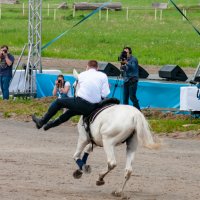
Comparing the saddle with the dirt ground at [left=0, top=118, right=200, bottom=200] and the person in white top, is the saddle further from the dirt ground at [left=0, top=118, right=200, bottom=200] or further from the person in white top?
the dirt ground at [left=0, top=118, right=200, bottom=200]

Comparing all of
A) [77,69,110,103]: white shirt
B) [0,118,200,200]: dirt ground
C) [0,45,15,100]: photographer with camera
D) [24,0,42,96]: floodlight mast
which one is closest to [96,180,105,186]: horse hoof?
[0,118,200,200]: dirt ground

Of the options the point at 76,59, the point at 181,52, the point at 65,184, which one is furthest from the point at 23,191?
the point at 181,52

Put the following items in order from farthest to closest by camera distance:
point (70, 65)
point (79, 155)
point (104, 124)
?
1. point (70, 65)
2. point (79, 155)
3. point (104, 124)

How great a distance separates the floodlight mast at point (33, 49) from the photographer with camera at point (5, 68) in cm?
90

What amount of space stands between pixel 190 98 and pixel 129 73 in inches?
86.0

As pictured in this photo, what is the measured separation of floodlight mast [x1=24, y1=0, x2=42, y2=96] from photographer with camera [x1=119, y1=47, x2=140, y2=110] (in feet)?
15.0

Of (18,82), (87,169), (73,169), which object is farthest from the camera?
(18,82)

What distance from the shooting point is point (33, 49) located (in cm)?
3094

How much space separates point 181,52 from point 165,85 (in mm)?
21728

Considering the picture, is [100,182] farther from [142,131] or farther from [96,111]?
[142,131]

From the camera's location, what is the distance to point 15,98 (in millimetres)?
30656

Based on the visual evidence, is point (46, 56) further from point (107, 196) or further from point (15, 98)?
point (107, 196)

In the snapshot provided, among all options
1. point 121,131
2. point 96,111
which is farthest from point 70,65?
point 121,131

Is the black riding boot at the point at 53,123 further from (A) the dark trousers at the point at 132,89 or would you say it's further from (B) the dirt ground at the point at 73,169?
(A) the dark trousers at the point at 132,89
